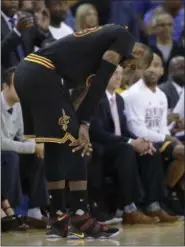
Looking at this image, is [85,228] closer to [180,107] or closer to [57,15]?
[180,107]

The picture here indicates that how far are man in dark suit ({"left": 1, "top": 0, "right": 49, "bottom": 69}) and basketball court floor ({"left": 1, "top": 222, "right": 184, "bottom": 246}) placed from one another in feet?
A: 6.42

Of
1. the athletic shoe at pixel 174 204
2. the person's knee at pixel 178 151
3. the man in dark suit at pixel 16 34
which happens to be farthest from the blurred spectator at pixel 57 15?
the athletic shoe at pixel 174 204

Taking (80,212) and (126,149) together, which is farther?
(126,149)

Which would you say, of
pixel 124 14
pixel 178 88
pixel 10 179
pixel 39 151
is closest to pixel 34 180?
pixel 39 151

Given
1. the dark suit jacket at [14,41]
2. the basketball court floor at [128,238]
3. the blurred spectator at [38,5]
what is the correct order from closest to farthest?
1. the basketball court floor at [128,238]
2. the dark suit jacket at [14,41]
3. the blurred spectator at [38,5]

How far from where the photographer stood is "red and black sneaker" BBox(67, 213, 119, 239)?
6159 mm

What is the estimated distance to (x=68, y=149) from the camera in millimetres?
6098

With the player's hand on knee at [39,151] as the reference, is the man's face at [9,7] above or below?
above

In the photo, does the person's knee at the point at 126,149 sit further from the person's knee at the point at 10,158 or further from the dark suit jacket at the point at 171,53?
the dark suit jacket at the point at 171,53

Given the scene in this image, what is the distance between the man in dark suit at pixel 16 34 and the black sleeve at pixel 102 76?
2.17 meters

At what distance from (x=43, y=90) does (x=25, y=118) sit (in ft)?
1.00

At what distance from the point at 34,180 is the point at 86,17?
281cm

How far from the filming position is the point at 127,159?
802 centimetres

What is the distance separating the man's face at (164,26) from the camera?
10266mm
